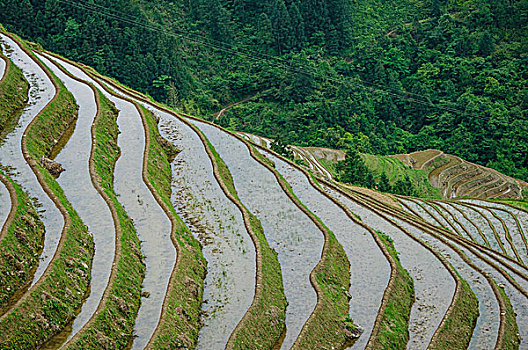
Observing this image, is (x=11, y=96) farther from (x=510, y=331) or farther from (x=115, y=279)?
(x=510, y=331)

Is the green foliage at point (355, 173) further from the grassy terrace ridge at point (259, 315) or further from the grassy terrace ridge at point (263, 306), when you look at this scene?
the grassy terrace ridge at point (259, 315)

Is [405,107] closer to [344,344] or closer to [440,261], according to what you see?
[440,261]

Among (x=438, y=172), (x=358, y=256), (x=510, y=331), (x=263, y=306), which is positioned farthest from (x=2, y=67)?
(x=438, y=172)

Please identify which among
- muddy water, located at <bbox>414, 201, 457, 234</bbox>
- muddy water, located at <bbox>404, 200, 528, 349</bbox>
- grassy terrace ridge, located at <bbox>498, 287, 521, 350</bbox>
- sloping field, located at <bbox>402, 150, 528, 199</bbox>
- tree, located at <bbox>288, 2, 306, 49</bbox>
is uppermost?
tree, located at <bbox>288, 2, 306, 49</bbox>

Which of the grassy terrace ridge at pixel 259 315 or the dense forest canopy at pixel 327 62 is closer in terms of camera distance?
the grassy terrace ridge at pixel 259 315

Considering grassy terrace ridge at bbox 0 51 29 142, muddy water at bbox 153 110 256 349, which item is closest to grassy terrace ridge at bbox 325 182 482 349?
muddy water at bbox 153 110 256 349

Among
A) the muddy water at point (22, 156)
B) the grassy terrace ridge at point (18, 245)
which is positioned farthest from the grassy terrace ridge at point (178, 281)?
the grassy terrace ridge at point (18, 245)

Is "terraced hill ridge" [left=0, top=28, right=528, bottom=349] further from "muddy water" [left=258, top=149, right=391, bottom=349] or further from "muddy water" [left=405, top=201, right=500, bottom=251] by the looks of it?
"muddy water" [left=405, top=201, right=500, bottom=251]
